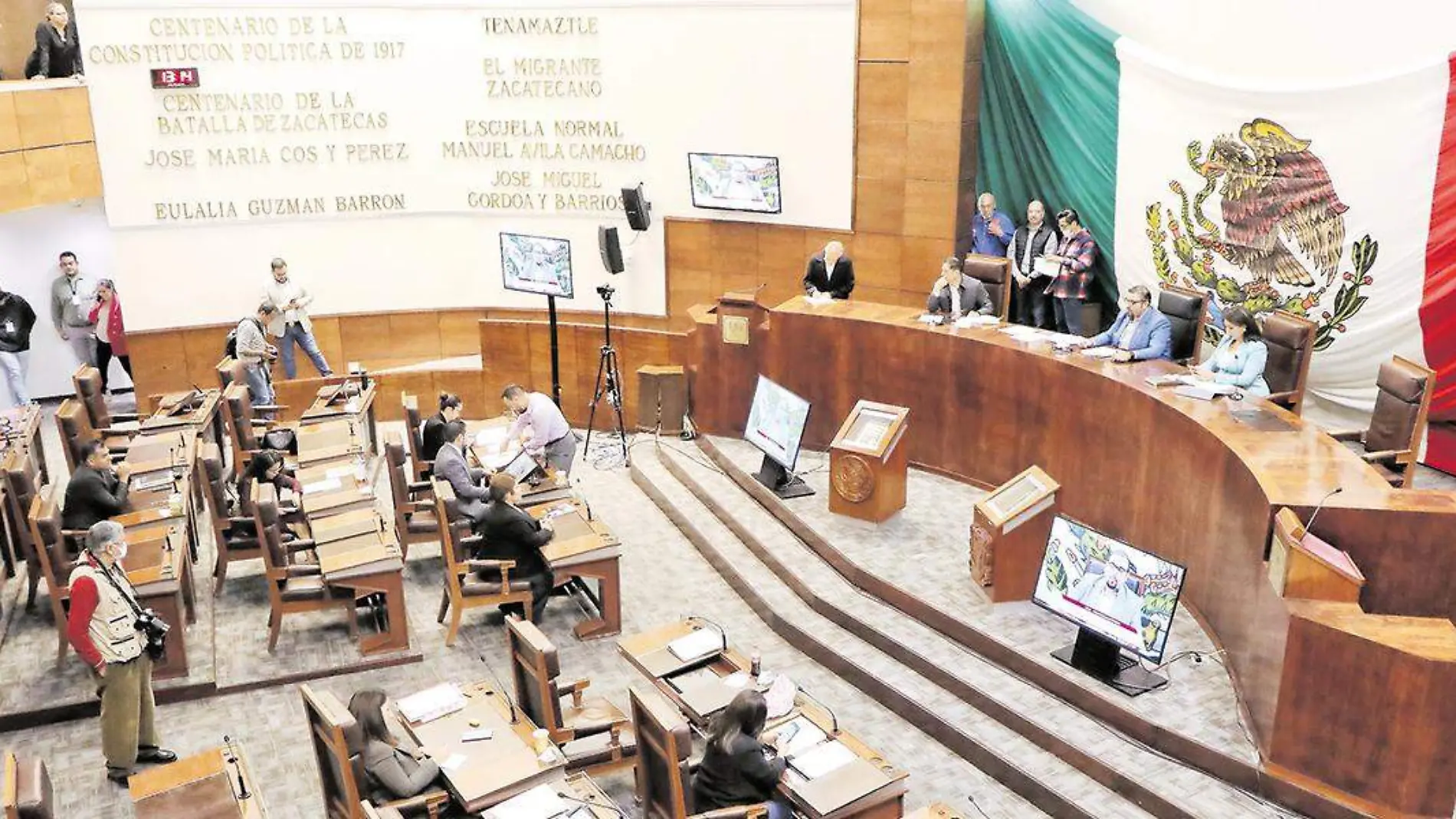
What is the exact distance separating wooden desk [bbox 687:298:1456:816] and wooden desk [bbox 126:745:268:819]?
14.8 ft

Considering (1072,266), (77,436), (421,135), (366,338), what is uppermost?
(421,135)

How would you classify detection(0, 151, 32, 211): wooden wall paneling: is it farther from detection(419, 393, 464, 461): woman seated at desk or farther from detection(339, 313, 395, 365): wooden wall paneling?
detection(419, 393, 464, 461): woman seated at desk

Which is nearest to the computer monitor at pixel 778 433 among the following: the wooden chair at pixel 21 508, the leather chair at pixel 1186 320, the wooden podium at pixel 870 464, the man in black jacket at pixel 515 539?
the wooden podium at pixel 870 464

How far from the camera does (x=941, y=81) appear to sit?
10.8 m

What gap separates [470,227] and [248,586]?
5.43 metres

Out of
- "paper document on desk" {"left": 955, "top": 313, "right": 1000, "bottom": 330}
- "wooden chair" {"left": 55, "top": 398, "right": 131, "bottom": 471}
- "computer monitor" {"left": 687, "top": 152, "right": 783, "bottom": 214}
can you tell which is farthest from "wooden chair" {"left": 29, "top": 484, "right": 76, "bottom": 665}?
"computer monitor" {"left": 687, "top": 152, "right": 783, "bottom": 214}

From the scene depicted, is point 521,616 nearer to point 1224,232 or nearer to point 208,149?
point 1224,232

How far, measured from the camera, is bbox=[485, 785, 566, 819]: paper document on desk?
16.9 feet

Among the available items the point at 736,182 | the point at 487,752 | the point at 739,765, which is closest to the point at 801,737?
the point at 739,765

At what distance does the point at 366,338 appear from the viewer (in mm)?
13078

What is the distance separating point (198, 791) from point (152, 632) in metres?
1.42

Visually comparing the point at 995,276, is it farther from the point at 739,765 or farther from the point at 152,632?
the point at 152,632

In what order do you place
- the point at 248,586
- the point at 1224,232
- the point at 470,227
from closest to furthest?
the point at 248,586
the point at 1224,232
the point at 470,227

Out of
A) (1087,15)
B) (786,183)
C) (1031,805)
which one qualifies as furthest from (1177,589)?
(786,183)
